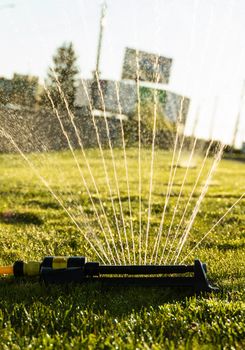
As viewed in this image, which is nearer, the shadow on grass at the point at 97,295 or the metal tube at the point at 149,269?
the shadow on grass at the point at 97,295

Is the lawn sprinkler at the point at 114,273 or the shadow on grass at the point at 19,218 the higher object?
the lawn sprinkler at the point at 114,273

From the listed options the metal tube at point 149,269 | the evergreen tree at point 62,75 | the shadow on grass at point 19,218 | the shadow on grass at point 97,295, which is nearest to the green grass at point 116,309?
the shadow on grass at point 97,295

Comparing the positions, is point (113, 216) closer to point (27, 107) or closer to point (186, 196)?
point (186, 196)

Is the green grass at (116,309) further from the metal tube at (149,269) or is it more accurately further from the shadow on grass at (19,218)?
the shadow on grass at (19,218)

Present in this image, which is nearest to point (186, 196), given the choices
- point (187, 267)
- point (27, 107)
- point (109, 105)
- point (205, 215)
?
point (205, 215)

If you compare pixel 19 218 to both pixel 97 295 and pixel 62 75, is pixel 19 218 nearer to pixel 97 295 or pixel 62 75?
pixel 97 295

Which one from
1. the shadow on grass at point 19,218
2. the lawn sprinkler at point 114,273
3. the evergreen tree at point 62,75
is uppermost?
the evergreen tree at point 62,75

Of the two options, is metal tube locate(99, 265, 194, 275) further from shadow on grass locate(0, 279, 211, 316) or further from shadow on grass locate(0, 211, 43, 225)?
shadow on grass locate(0, 211, 43, 225)

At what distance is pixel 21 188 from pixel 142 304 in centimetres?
658

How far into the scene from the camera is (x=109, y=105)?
3425cm

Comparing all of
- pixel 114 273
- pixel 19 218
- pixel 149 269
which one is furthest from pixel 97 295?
pixel 19 218

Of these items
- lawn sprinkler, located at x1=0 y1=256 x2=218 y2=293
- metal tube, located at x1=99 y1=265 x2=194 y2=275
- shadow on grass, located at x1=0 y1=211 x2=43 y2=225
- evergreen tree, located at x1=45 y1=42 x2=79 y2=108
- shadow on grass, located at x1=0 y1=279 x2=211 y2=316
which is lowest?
shadow on grass, located at x1=0 y1=211 x2=43 y2=225

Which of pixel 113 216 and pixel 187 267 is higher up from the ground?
pixel 187 267

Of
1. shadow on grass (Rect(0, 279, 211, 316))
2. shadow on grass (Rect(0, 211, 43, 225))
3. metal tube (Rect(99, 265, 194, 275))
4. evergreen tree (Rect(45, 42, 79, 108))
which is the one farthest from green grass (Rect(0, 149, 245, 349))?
evergreen tree (Rect(45, 42, 79, 108))
